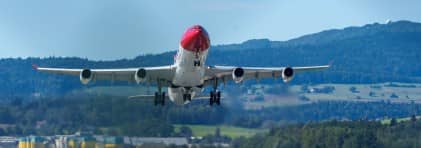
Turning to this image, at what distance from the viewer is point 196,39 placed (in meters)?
62.4

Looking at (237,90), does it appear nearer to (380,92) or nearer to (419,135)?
(419,135)

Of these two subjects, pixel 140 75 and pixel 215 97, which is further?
pixel 215 97

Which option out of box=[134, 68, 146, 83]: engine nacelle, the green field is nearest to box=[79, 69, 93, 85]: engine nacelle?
box=[134, 68, 146, 83]: engine nacelle

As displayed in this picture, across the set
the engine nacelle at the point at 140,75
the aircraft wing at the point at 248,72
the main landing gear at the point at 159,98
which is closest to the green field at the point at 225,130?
the main landing gear at the point at 159,98

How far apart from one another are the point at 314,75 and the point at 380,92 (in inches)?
736

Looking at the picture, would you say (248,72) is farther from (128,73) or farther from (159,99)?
(128,73)

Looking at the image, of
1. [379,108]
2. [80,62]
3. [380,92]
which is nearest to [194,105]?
[80,62]

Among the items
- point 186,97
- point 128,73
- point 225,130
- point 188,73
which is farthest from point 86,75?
point 225,130

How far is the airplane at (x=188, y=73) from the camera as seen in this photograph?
63.1 metres

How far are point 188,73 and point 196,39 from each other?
2.86m

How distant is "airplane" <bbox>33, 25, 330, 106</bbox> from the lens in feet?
207

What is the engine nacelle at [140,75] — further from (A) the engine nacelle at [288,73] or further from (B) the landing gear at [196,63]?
(A) the engine nacelle at [288,73]

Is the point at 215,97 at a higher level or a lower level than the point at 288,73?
lower

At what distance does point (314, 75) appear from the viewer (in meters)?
180
